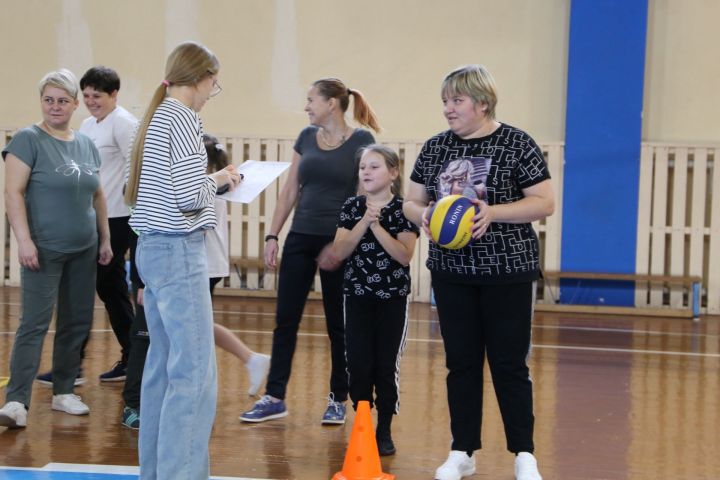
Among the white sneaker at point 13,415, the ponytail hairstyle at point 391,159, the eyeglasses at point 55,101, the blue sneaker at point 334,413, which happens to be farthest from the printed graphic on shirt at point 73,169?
the blue sneaker at point 334,413

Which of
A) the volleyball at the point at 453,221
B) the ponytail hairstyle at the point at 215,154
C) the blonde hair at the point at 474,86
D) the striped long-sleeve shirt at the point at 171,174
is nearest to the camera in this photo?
the striped long-sleeve shirt at the point at 171,174

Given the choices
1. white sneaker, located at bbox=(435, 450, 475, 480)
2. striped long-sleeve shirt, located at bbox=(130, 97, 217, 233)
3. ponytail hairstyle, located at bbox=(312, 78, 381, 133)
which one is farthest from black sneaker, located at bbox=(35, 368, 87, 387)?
striped long-sleeve shirt, located at bbox=(130, 97, 217, 233)

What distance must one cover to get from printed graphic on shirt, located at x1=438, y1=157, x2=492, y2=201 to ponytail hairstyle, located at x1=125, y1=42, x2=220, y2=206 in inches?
40.3

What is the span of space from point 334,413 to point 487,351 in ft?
3.68

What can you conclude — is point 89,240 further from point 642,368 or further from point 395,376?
point 642,368

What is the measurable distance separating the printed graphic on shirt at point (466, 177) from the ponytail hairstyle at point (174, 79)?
3.36 ft

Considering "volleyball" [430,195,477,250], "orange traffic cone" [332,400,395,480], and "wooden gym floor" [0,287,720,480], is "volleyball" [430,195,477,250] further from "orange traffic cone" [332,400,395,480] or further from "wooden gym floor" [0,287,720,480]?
"wooden gym floor" [0,287,720,480]

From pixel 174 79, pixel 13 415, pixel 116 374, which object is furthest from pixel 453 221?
pixel 116 374

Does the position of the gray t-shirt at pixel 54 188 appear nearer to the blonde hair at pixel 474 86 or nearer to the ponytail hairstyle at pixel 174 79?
the ponytail hairstyle at pixel 174 79

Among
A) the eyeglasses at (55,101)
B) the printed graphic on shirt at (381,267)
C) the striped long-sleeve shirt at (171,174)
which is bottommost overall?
the printed graphic on shirt at (381,267)

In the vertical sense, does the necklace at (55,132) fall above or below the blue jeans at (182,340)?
above

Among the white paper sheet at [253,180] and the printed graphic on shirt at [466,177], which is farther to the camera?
the printed graphic on shirt at [466,177]

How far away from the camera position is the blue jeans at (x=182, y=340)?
123 inches

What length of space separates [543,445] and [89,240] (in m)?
2.36
